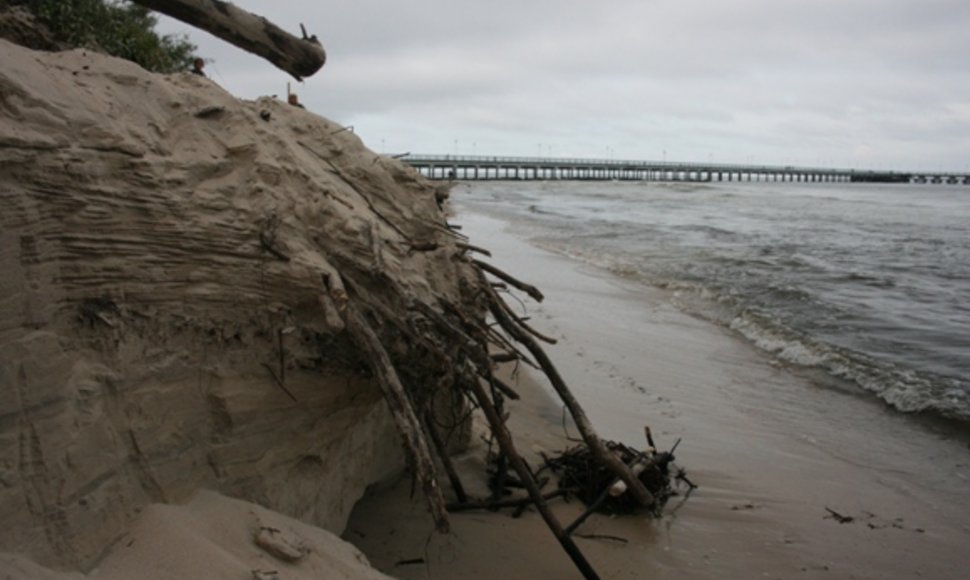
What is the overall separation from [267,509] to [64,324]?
121cm

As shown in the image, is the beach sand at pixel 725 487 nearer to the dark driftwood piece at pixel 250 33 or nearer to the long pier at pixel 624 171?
the dark driftwood piece at pixel 250 33

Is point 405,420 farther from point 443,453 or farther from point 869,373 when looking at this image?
point 869,373

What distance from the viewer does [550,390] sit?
318 inches

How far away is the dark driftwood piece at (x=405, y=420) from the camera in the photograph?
3240 millimetres

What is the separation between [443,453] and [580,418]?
87 cm

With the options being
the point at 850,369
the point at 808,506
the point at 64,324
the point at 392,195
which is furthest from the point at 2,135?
the point at 850,369

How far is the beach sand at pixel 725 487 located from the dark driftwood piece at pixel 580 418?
A: 0.45 m

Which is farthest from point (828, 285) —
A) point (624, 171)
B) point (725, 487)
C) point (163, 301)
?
point (624, 171)

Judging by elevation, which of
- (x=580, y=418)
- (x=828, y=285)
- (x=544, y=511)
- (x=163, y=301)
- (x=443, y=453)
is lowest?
(x=828, y=285)

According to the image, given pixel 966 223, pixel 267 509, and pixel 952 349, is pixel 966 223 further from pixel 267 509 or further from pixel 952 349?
pixel 267 509

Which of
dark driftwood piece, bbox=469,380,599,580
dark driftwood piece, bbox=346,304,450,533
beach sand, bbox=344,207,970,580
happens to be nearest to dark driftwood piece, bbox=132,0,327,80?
dark driftwood piece, bbox=346,304,450,533

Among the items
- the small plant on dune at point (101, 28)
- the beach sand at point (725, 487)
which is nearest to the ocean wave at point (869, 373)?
the beach sand at point (725, 487)

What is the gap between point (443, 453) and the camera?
4.40m

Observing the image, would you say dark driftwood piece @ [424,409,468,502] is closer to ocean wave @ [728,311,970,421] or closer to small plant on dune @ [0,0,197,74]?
small plant on dune @ [0,0,197,74]
